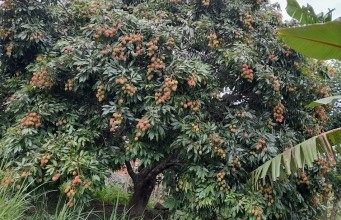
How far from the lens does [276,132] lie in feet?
16.1

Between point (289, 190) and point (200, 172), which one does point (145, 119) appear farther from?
point (289, 190)

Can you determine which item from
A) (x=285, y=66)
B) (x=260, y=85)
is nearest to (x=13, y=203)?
(x=260, y=85)

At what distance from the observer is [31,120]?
4.35m

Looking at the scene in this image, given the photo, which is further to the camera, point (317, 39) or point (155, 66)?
point (155, 66)

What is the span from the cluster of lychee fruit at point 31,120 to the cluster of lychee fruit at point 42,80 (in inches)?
15.5

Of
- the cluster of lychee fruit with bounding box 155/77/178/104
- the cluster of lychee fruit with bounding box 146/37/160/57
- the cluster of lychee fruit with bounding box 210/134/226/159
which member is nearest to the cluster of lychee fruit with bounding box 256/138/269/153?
the cluster of lychee fruit with bounding box 210/134/226/159

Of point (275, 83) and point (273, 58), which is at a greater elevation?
point (273, 58)

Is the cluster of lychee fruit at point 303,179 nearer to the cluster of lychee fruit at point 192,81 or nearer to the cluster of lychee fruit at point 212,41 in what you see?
the cluster of lychee fruit at point 192,81

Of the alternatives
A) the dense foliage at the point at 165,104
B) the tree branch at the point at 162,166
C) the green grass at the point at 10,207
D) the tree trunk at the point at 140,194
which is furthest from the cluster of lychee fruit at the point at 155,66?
the tree trunk at the point at 140,194

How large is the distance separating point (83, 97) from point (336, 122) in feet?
14.9

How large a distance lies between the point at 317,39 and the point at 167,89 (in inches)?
72.8

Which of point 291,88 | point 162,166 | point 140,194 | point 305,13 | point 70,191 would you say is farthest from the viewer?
point 140,194

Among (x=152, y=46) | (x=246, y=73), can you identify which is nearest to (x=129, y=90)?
(x=152, y=46)

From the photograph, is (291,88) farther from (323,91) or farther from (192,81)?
(192,81)
